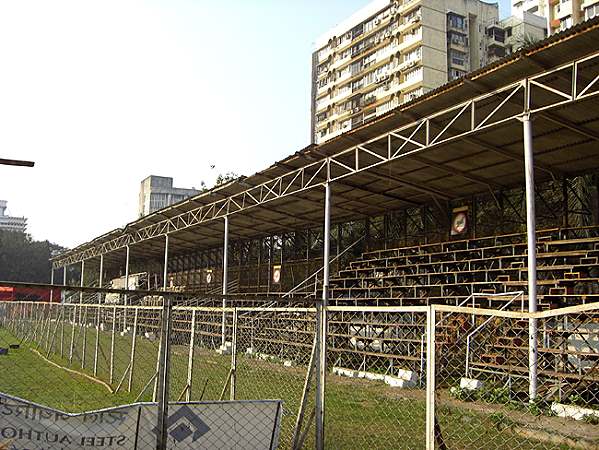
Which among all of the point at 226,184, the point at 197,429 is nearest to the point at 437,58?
the point at 226,184

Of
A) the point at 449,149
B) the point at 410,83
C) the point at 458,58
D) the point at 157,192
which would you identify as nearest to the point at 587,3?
the point at 458,58

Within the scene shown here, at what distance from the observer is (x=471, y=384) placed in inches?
437

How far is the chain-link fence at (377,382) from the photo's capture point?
5.55 meters

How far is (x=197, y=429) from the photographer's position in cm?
532

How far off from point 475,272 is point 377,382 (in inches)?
177

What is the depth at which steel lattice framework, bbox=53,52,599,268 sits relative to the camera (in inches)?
406

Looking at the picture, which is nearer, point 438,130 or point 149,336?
point 438,130

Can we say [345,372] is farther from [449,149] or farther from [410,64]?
[410,64]

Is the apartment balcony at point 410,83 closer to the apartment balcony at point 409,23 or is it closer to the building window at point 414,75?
the building window at point 414,75

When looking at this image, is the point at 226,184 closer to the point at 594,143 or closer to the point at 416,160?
the point at 416,160

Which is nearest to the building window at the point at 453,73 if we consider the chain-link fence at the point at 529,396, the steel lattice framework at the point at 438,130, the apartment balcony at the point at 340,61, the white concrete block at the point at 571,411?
the apartment balcony at the point at 340,61

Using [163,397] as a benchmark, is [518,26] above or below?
above

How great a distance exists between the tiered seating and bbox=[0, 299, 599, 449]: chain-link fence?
1.45m

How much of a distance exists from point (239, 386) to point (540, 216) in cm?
1058
